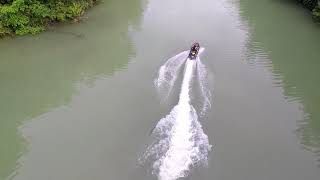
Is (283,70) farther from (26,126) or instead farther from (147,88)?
(26,126)

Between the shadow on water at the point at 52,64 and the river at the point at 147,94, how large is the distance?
0.14 feet

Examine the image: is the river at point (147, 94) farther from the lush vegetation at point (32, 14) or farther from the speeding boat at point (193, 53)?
the speeding boat at point (193, 53)

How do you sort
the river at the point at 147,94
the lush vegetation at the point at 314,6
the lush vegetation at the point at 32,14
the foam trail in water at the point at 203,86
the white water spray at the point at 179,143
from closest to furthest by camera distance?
the white water spray at the point at 179,143, the river at the point at 147,94, the foam trail in water at the point at 203,86, the lush vegetation at the point at 32,14, the lush vegetation at the point at 314,6

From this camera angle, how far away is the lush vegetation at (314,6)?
20.6 metres

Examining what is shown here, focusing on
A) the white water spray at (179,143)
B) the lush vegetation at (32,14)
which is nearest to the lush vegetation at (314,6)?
the white water spray at (179,143)

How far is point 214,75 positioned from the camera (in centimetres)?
1631

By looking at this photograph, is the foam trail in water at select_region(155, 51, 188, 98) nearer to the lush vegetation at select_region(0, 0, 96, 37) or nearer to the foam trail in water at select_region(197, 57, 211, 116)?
the foam trail in water at select_region(197, 57, 211, 116)

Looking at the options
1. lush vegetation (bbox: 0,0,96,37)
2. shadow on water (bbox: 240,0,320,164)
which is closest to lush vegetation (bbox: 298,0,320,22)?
shadow on water (bbox: 240,0,320,164)

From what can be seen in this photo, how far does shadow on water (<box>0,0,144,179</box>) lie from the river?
0.04 m

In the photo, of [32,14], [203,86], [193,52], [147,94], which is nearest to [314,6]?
[193,52]

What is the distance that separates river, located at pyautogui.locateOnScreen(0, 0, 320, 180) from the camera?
39.5ft

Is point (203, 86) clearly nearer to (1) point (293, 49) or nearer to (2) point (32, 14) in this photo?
(1) point (293, 49)

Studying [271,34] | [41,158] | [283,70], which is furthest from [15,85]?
[271,34]

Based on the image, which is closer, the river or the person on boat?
the river
